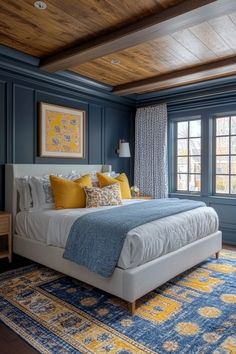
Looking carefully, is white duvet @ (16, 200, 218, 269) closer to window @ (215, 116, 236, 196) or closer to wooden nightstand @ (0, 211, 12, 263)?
wooden nightstand @ (0, 211, 12, 263)

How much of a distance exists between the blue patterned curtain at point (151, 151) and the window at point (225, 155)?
3.00 feet

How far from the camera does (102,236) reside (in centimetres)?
246

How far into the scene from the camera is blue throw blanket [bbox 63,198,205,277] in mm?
2354

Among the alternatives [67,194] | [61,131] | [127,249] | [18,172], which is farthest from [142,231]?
[61,131]

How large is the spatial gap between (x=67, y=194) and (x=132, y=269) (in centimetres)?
151

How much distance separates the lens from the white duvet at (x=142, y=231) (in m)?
2.32

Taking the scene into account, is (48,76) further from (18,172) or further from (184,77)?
(184,77)

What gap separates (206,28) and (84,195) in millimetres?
2341

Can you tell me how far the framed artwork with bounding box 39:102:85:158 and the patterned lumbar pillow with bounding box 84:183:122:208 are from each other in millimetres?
1011

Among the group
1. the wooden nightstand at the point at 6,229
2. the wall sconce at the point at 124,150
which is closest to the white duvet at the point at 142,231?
the wooden nightstand at the point at 6,229

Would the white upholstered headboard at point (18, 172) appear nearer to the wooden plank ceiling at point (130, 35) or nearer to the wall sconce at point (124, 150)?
the wall sconce at point (124, 150)

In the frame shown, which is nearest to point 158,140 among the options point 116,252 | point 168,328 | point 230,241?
point 230,241

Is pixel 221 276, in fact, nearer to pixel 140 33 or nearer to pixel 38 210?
pixel 38 210

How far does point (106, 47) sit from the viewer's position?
3.09 m
